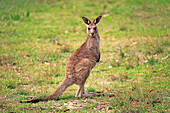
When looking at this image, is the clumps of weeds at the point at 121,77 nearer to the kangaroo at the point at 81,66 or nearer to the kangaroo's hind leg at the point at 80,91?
the kangaroo at the point at 81,66

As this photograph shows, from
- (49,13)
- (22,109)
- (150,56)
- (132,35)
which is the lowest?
(22,109)

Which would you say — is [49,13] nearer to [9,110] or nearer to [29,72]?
[29,72]

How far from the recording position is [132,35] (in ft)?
34.4

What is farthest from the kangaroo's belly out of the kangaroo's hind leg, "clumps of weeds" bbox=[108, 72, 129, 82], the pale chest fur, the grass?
"clumps of weeds" bbox=[108, 72, 129, 82]

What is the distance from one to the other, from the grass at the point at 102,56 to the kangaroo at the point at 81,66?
0.22 meters

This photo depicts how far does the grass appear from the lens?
17.2 ft

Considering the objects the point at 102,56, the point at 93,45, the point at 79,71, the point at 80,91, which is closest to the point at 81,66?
the point at 79,71

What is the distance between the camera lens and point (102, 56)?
8672mm

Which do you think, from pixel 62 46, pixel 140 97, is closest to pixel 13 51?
pixel 62 46

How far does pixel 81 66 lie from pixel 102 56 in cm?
318

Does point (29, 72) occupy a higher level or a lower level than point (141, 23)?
lower

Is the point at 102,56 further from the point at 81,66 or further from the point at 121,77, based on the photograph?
the point at 81,66

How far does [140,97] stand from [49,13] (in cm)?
1074

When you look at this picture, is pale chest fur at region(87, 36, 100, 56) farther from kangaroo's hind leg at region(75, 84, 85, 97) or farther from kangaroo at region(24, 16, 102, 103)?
kangaroo's hind leg at region(75, 84, 85, 97)
